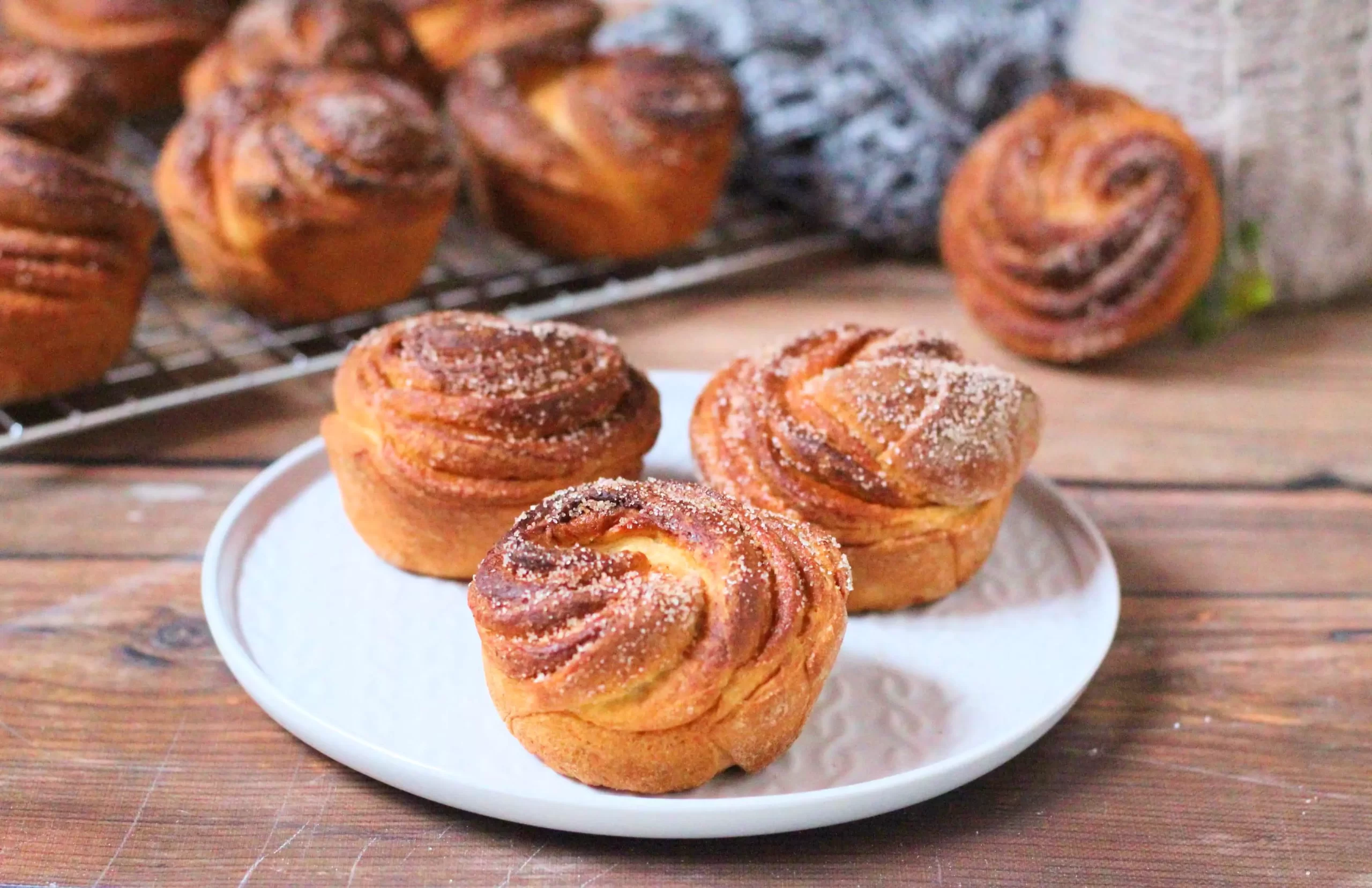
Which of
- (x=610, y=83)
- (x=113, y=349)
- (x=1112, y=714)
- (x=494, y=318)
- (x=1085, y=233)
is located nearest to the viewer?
(x=1112, y=714)

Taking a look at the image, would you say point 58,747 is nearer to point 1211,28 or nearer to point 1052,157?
point 1052,157

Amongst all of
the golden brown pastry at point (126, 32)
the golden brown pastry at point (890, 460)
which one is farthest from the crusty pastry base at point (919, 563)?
the golden brown pastry at point (126, 32)

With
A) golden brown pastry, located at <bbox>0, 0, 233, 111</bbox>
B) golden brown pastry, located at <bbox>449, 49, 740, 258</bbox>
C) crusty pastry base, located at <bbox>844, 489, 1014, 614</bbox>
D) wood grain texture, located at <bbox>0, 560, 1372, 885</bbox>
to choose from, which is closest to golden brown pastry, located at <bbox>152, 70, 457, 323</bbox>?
golden brown pastry, located at <bbox>449, 49, 740, 258</bbox>

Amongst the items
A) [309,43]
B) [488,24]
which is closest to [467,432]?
[309,43]

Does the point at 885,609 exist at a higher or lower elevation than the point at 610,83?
lower

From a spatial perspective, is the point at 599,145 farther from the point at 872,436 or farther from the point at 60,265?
the point at 872,436

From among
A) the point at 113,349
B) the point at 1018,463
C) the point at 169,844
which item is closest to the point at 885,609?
the point at 1018,463

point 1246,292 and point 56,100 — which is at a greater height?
point 56,100
